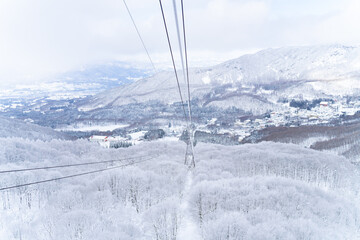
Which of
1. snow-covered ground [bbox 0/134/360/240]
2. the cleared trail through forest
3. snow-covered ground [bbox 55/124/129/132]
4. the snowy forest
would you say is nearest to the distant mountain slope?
the snowy forest

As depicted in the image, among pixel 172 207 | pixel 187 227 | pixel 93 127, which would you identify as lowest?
pixel 93 127

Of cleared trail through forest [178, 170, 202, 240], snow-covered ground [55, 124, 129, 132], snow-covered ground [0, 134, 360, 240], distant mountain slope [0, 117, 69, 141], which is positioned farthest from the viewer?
snow-covered ground [55, 124, 129, 132]

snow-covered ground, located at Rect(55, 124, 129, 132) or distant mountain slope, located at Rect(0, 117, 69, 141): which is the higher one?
distant mountain slope, located at Rect(0, 117, 69, 141)

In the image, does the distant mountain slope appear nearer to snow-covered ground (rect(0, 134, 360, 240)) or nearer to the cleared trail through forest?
snow-covered ground (rect(0, 134, 360, 240))

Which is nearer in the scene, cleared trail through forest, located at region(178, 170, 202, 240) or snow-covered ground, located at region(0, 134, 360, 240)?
snow-covered ground, located at region(0, 134, 360, 240)

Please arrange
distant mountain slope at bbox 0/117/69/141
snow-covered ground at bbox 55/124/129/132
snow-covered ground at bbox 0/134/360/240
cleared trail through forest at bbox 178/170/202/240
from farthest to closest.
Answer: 1. snow-covered ground at bbox 55/124/129/132
2. distant mountain slope at bbox 0/117/69/141
3. cleared trail through forest at bbox 178/170/202/240
4. snow-covered ground at bbox 0/134/360/240

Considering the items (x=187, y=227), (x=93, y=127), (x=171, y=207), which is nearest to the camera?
(x=171, y=207)

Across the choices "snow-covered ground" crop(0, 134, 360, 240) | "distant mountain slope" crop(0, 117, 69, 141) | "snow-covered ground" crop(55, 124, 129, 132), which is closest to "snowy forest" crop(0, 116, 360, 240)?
"snow-covered ground" crop(0, 134, 360, 240)

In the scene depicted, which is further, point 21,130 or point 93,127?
point 93,127

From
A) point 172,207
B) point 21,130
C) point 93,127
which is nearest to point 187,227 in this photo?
point 172,207

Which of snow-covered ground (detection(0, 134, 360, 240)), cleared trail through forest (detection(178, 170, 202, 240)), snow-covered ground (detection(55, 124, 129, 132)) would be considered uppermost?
snow-covered ground (detection(0, 134, 360, 240))

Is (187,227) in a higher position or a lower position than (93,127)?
higher

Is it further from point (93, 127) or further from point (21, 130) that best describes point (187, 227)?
point (93, 127)
